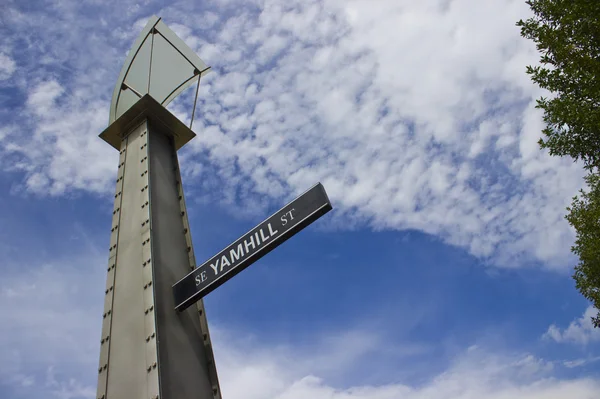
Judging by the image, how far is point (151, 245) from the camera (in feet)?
17.3

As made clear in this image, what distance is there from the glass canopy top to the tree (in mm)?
5798

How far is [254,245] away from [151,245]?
157cm

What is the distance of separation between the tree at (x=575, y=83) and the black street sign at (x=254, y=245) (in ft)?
15.9

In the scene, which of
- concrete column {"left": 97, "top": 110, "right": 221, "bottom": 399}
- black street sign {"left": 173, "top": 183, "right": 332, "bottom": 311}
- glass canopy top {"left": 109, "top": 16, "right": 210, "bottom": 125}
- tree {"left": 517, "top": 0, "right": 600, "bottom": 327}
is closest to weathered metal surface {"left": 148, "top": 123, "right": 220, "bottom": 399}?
concrete column {"left": 97, "top": 110, "right": 221, "bottom": 399}

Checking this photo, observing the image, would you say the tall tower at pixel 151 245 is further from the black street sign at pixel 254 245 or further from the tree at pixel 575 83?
the tree at pixel 575 83

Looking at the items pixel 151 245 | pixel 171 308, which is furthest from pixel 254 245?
pixel 151 245

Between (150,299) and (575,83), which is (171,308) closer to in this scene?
(150,299)

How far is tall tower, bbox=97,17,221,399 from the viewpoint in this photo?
454cm

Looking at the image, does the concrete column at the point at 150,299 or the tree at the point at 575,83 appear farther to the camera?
the tree at the point at 575,83

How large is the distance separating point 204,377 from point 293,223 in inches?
79.5

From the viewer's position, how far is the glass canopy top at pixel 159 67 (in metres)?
7.71

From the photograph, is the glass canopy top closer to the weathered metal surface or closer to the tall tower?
the tall tower

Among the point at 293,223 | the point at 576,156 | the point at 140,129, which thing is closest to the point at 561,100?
the point at 576,156

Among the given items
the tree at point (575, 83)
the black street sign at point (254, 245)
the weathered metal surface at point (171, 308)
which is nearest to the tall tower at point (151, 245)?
the weathered metal surface at point (171, 308)
